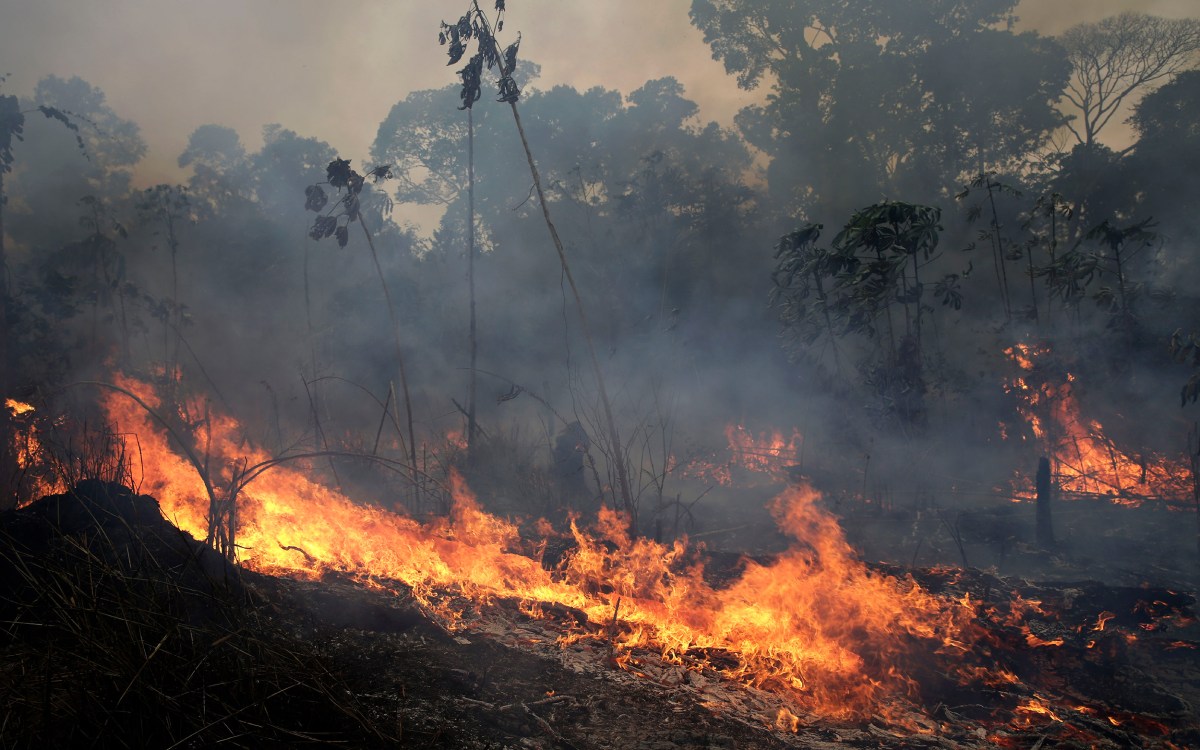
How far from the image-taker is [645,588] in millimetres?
5652

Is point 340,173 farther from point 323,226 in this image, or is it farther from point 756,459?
point 756,459

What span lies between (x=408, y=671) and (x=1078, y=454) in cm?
1072

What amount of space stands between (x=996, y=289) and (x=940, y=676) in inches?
516

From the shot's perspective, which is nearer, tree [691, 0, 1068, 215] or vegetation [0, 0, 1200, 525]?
vegetation [0, 0, 1200, 525]

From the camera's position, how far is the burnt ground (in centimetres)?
238

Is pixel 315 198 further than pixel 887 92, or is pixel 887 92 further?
pixel 887 92

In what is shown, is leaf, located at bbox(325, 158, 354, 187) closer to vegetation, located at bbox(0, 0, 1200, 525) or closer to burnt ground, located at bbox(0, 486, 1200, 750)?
vegetation, located at bbox(0, 0, 1200, 525)

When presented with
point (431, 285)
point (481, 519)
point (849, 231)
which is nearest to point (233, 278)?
point (431, 285)

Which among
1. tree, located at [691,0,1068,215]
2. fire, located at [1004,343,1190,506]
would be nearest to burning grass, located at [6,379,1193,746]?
fire, located at [1004,343,1190,506]

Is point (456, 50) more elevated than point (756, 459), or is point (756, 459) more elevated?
point (456, 50)

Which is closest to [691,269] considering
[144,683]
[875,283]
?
[875,283]

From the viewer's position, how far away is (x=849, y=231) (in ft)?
28.1

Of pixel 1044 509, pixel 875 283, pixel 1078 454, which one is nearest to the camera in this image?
pixel 1044 509

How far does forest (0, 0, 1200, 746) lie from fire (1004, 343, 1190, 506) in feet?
0.25
